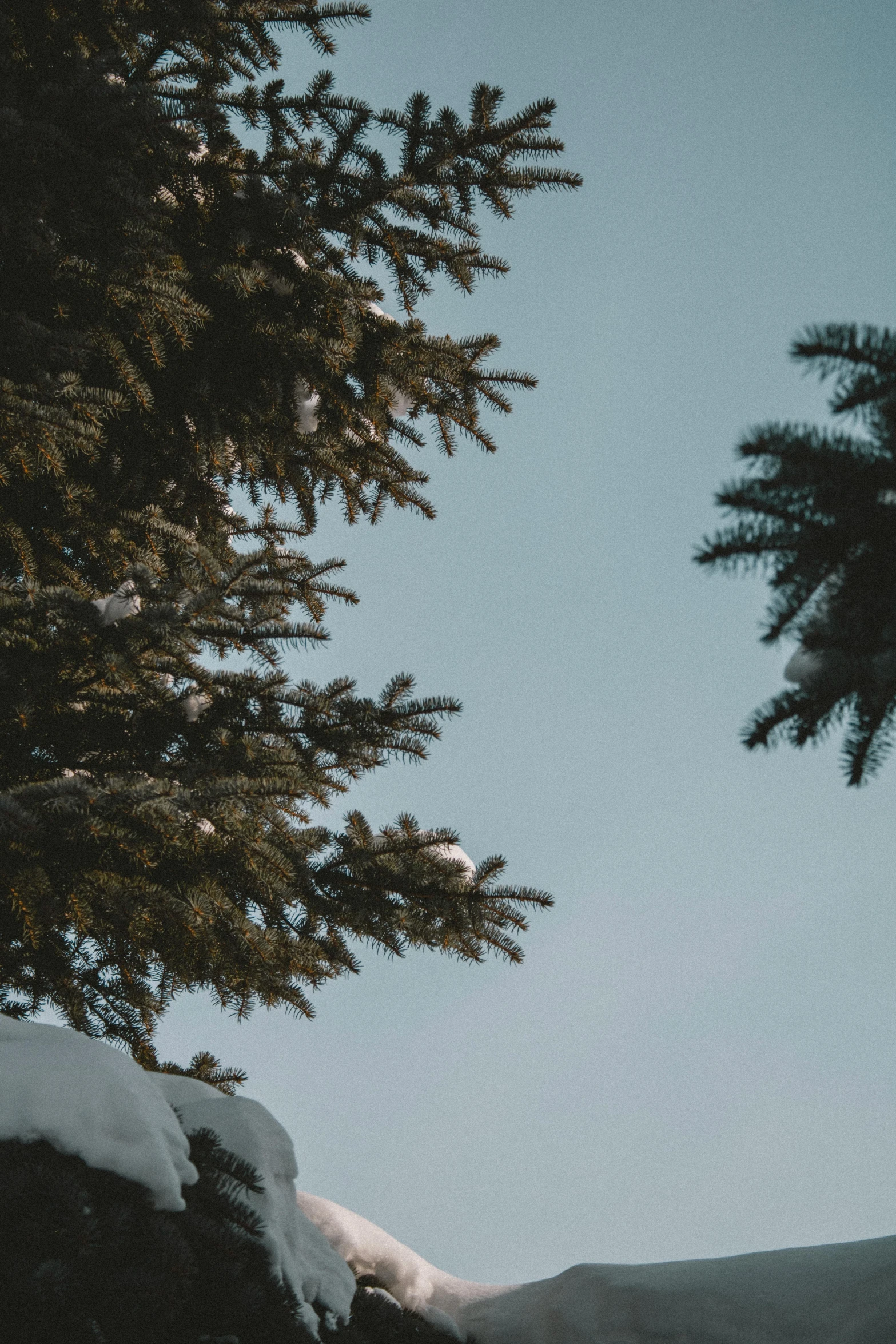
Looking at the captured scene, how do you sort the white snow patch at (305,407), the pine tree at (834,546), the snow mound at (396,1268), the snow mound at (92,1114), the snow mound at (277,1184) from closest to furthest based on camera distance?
the pine tree at (834,546)
the snow mound at (92,1114)
the snow mound at (277,1184)
the snow mound at (396,1268)
the white snow patch at (305,407)

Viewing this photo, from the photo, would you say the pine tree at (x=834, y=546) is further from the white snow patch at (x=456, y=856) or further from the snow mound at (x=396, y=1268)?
the snow mound at (x=396, y=1268)

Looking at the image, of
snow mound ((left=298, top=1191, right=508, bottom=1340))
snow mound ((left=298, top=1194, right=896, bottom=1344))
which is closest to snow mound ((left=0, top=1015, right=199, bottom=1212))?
snow mound ((left=298, top=1194, right=896, bottom=1344))

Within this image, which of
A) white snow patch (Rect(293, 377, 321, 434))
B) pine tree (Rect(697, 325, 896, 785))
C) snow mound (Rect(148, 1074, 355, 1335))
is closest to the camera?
pine tree (Rect(697, 325, 896, 785))

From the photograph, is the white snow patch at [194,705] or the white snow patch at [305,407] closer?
the white snow patch at [194,705]

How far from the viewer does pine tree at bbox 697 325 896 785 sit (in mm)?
1511

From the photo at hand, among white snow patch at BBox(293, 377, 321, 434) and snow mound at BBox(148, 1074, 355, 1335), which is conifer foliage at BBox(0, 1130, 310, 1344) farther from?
white snow patch at BBox(293, 377, 321, 434)

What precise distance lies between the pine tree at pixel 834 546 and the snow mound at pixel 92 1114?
5.21 ft

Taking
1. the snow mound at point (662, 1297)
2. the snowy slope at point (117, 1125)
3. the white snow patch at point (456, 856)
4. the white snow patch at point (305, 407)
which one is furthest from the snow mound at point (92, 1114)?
the white snow patch at point (305, 407)

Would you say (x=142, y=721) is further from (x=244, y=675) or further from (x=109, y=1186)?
(x=109, y=1186)

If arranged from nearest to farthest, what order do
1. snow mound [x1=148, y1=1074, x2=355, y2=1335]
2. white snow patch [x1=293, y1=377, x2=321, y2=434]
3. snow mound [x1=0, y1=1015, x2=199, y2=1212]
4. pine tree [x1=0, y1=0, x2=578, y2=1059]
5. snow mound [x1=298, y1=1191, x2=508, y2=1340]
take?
snow mound [x1=0, y1=1015, x2=199, y2=1212], snow mound [x1=148, y1=1074, x2=355, y2=1335], pine tree [x1=0, y1=0, x2=578, y2=1059], snow mound [x1=298, y1=1191, x2=508, y2=1340], white snow patch [x1=293, y1=377, x2=321, y2=434]

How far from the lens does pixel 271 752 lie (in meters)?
3.41

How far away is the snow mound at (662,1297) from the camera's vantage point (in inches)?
127

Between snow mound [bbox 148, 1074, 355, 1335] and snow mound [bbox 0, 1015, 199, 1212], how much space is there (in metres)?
0.35

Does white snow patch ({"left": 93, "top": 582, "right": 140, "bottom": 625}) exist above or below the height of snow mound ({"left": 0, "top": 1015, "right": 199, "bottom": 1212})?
above
